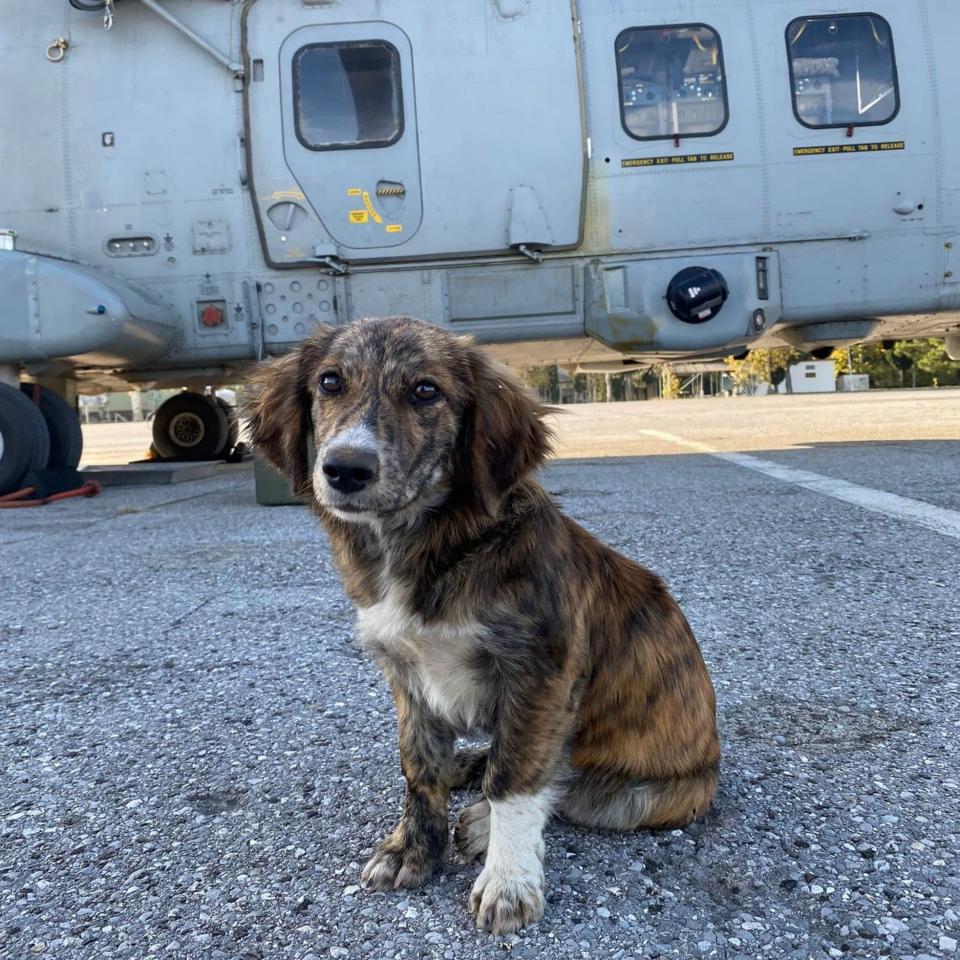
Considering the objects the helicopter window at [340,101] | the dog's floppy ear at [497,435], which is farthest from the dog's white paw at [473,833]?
the helicopter window at [340,101]

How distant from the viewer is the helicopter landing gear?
11258mm

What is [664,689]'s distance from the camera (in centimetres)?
171

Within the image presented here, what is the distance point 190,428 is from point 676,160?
24.6 feet

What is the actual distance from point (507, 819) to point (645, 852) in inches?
12.5

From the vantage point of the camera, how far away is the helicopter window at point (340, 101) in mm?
6816

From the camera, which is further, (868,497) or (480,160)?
(480,160)

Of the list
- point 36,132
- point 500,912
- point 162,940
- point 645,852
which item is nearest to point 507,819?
point 500,912

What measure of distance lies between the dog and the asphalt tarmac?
92 mm

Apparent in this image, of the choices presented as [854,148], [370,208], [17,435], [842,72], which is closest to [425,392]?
[370,208]

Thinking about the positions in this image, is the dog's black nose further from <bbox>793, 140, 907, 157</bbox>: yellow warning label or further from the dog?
<bbox>793, 140, 907, 157</bbox>: yellow warning label

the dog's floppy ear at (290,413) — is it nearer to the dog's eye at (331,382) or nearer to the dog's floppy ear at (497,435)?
the dog's eye at (331,382)

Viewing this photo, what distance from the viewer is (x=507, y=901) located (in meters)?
1.43

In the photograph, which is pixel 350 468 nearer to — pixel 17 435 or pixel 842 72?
pixel 17 435

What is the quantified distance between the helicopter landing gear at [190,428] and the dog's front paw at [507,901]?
1044 cm
